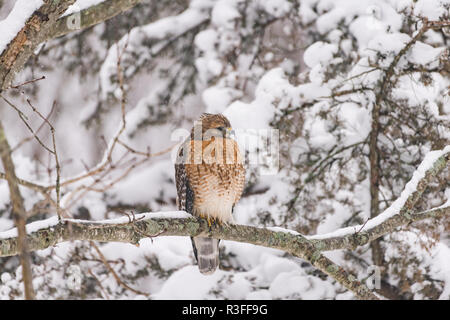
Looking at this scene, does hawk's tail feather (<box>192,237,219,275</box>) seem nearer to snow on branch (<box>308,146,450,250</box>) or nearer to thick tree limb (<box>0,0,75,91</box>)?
snow on branch (<box>308,146,450,250</box>)

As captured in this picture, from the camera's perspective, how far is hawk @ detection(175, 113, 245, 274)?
3.83 m


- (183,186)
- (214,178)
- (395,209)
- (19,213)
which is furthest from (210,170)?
(19,213)

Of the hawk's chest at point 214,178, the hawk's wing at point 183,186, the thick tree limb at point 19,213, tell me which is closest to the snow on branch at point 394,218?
the hawk's chest at point 214,178

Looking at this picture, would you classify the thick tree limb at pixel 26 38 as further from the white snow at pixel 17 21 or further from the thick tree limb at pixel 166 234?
the thick tree limb at pixel 166 234

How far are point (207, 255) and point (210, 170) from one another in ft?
2.23

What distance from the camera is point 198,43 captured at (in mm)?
6344

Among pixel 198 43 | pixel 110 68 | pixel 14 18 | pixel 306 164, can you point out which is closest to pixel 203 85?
pixel 198 43

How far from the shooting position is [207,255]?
420 cm

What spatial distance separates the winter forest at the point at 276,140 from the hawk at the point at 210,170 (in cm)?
19

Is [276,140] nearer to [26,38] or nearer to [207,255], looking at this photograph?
[207,255]

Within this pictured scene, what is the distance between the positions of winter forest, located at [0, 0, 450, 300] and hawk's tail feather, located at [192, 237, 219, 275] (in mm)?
481

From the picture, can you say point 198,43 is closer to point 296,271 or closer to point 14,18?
point 296,271

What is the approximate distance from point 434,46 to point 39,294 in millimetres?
4262

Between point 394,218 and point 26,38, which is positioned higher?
point 26,38
